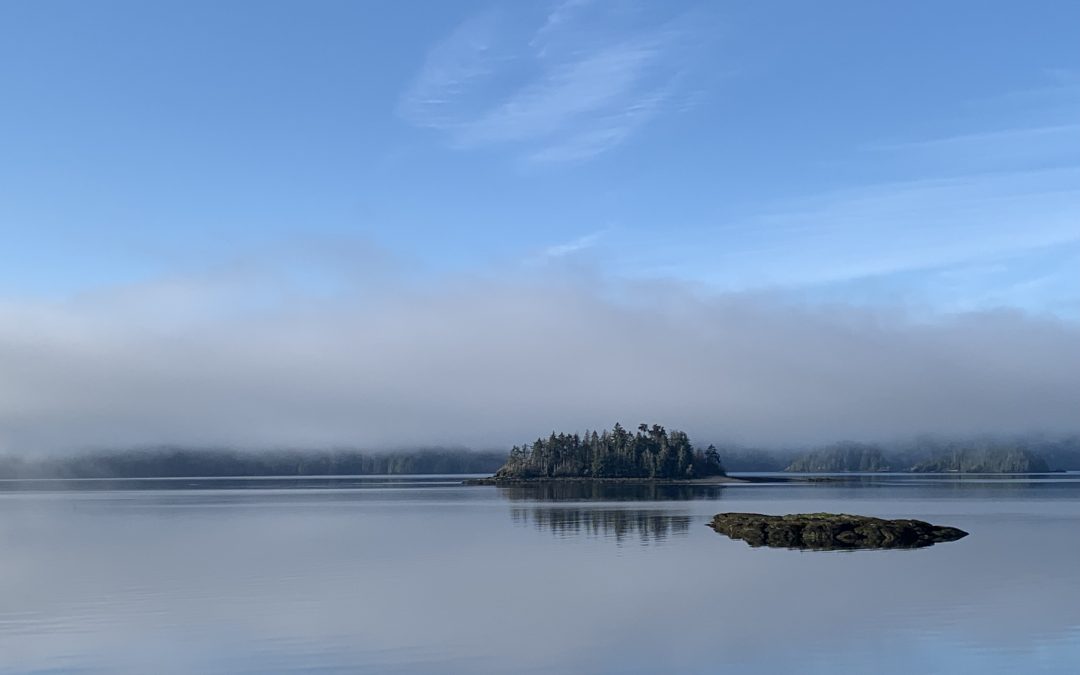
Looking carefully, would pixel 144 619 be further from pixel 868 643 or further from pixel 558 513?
pixel 558 513

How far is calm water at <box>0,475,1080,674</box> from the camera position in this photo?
41.7 meters

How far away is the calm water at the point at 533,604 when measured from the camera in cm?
4166

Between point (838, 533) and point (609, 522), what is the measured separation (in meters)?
33.3

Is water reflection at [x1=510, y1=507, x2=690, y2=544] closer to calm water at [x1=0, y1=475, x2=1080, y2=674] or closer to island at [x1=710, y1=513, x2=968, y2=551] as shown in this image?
calm water at [x1=0, y1=475, x2=1080, y2=674]

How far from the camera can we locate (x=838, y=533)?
92.6 m

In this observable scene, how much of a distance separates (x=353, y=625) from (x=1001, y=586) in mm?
38787

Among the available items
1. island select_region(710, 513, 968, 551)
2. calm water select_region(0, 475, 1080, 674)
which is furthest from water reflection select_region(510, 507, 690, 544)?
island select_region(710, 513, 968, 551)

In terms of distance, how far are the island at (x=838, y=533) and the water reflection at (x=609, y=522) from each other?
28.2ft

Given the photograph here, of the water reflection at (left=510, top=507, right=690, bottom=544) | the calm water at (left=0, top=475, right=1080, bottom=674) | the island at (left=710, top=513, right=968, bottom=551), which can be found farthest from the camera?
the water reflection at (left=510, top=507, right=690, bottom=544)

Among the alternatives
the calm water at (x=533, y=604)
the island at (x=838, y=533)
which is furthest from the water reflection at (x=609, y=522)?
the island at (x=838, y=533)

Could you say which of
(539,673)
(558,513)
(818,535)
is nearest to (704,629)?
(539,673)

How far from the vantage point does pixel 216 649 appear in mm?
44250

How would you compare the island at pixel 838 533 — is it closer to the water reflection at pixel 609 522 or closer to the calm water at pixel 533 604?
the calm water at pixel 533 604

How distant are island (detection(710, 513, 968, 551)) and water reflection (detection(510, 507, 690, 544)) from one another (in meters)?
8.59
